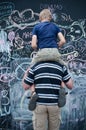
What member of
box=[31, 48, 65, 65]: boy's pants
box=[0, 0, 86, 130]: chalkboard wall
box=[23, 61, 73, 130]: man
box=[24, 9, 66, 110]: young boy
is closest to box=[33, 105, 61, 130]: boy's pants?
box=[23, 61, 73, 130]: man

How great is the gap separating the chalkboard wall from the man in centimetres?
264

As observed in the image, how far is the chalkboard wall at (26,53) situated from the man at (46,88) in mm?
2641

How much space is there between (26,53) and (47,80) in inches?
109

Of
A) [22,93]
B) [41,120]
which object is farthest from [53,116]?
[22,93]

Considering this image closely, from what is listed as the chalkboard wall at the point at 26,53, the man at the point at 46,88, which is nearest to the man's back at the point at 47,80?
the man at the point at 46,88

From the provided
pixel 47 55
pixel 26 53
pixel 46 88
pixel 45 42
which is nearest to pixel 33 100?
pixel 46 88

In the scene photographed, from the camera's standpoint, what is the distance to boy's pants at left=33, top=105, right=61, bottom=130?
6121 mm

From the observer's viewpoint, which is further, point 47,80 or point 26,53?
point 26,53

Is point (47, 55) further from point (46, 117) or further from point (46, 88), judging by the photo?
point (46, 117)

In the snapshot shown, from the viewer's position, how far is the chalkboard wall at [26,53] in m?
8.78

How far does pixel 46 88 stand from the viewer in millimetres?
6117

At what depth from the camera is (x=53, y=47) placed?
20.4ft

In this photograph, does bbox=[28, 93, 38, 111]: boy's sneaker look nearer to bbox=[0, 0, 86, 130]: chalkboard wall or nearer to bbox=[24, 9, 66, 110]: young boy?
bbox=[24, 9, 66, 110]: young boy

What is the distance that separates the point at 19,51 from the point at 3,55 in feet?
0.99
